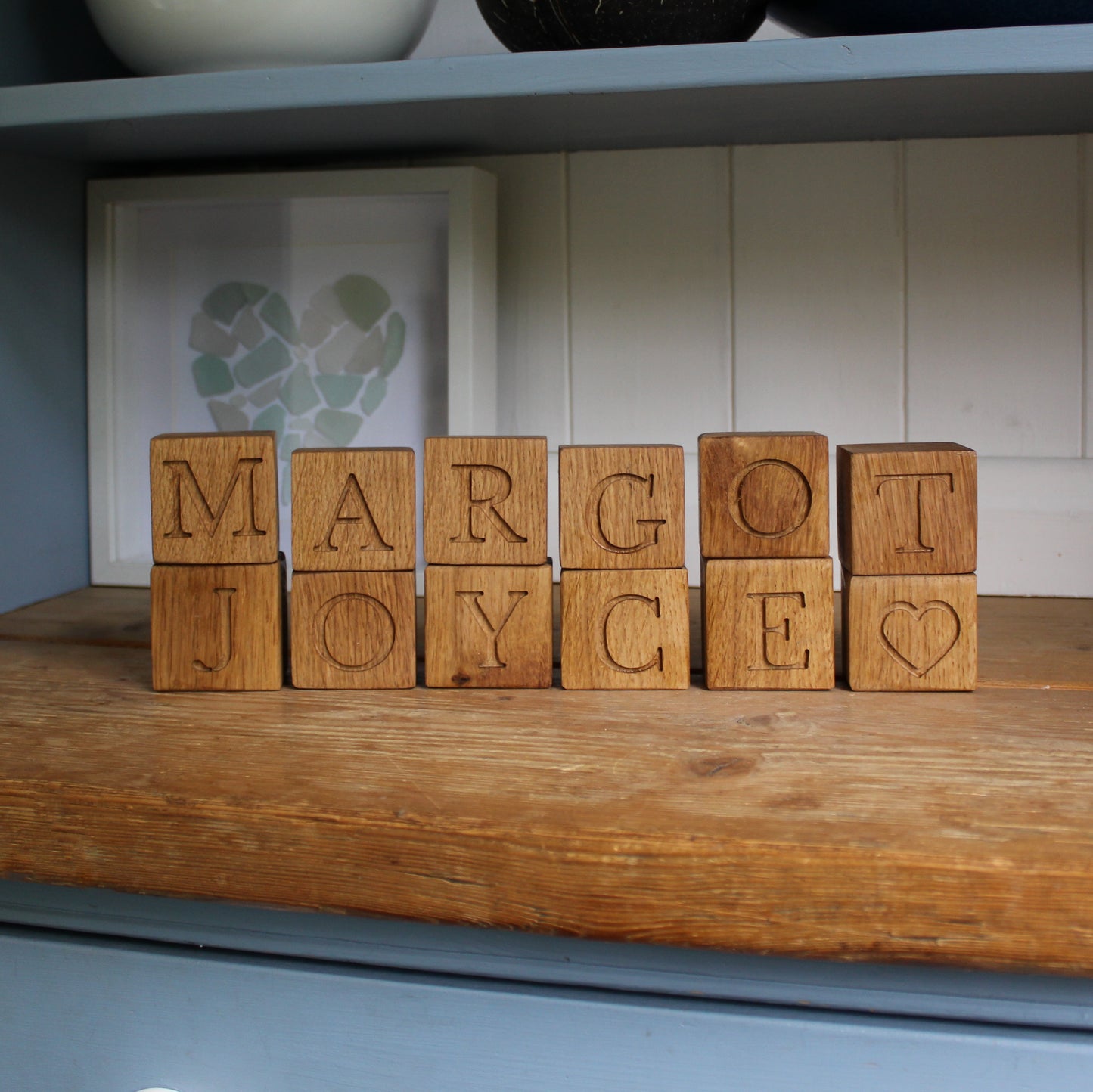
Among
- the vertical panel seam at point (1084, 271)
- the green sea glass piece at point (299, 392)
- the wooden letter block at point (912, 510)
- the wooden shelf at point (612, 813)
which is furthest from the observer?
A: the green sea glass piece at point (299, 392)

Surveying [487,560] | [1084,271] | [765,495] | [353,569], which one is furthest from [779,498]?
[1084,271]

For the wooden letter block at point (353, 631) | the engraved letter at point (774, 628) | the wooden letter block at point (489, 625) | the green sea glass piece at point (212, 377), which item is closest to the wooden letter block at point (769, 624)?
the engraved letter at point (774, 628)

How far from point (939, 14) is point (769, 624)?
1.61ft

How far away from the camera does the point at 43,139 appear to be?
3.27ft

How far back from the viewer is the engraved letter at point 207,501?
30.9 inches

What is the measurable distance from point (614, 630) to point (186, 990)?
37 cm

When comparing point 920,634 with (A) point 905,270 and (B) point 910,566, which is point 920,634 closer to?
(B) point 910,566

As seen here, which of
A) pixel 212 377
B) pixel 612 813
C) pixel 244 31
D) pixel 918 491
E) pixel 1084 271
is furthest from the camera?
pixel 212 377

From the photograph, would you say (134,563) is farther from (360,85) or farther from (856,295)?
(856,295)

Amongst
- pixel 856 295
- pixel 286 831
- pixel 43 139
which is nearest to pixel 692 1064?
pixel 286 831

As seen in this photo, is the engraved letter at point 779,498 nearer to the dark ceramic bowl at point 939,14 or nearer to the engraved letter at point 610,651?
the engraved letter at point 610,651

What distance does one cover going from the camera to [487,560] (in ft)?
2.58

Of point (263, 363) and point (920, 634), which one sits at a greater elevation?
point (263, 363)

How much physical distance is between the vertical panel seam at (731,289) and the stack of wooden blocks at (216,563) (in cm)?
56
